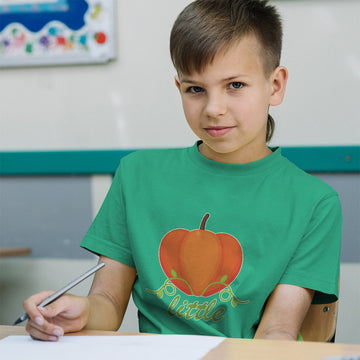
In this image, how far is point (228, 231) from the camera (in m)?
0.97

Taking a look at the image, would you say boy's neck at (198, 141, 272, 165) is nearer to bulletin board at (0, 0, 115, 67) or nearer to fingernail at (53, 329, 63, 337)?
fingernail at (53, 329, 63, 337)

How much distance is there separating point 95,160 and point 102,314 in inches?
38.9

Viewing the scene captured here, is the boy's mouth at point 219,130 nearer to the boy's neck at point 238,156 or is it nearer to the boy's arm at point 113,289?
the boy's neck at point 238,156

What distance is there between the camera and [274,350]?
0.64 meters

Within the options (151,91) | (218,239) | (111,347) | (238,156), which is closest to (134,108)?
(151,91)

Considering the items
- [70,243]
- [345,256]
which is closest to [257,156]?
[345,256]

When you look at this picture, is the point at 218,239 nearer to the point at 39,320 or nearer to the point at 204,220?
the point at 204,220

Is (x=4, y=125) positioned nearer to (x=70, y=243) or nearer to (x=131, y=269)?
(x=70, y=243)

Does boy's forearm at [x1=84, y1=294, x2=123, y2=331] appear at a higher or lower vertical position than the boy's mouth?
lower

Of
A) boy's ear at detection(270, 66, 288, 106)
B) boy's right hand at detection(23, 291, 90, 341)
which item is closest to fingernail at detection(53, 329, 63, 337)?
boy's right hand at detection(23, 291, 90, 341)

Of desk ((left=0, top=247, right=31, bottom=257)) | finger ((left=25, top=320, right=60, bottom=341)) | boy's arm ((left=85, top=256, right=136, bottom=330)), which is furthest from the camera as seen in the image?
desk ((left=0, top=247, right=31, bottom=257))

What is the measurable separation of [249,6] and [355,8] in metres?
0.79

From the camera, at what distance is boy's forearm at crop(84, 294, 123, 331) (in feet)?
2.96

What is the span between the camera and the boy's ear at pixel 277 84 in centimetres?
103
